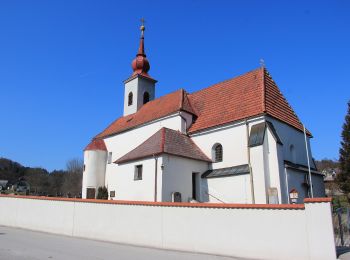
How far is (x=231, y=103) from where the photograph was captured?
829 inches

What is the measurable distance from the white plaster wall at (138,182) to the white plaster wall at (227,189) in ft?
11.2

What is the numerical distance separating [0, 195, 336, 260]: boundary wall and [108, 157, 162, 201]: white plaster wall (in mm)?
4892

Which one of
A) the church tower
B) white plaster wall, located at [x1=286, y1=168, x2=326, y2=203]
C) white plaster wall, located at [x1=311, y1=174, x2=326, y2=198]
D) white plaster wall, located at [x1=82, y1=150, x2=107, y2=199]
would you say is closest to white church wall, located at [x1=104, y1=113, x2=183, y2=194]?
white plaster wall, located at [x1=82, y1=150, x2=107, y2=199]

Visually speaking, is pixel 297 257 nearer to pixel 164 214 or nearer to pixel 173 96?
pixel 164 214

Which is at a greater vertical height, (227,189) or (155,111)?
(155,111)

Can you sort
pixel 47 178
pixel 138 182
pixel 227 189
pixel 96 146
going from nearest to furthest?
pixel 227 189
pixel 138 182
pixel 96 146
pixel 47 178

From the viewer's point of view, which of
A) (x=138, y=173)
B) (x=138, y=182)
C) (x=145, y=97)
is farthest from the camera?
(x=145, y=97)

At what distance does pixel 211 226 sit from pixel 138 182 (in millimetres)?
9701

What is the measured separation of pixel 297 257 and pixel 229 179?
32.0 feet

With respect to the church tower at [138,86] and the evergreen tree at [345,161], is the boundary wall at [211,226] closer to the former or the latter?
the church tower at [138,86]

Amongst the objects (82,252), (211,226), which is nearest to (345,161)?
(211,226)

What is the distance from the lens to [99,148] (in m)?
28.4

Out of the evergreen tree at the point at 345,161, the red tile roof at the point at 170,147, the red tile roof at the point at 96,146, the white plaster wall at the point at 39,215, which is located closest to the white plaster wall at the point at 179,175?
the red tile roof at the point at 170,147

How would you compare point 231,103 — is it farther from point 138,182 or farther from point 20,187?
point 20,187
